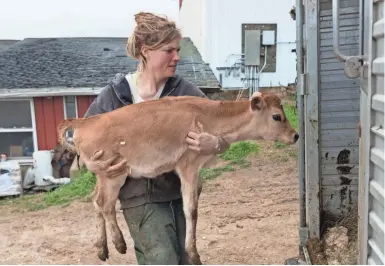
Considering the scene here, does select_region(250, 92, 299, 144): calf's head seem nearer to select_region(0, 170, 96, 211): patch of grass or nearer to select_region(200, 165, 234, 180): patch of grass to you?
select_region(200, 165, 234, 180): patch of grass

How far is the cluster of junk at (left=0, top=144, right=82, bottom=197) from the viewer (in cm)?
1178

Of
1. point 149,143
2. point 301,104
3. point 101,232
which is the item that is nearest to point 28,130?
point 301,104

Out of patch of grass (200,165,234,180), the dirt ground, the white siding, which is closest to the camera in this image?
the dirt ground

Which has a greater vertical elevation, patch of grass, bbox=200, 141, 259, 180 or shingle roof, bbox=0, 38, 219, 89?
shingle roof, bbox=0, 38, 219, 89

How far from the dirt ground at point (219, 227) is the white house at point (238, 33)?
871 centimetres

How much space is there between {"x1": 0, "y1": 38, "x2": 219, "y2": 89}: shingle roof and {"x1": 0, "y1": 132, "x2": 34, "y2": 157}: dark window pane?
1.52 meters

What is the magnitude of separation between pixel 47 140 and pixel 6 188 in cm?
246

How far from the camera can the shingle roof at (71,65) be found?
1377 centimetres

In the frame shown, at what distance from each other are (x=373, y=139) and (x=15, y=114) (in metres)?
13.4

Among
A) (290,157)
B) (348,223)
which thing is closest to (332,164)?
(348,223)

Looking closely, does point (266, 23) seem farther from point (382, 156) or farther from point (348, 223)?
point (382, 156)

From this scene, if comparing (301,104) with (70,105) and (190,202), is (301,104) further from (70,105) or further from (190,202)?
(70,105)

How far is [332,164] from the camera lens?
13.6 ft

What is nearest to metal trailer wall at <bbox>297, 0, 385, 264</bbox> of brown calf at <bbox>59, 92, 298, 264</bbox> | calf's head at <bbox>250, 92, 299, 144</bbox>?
calf's head at <bbox>250, 92, 299, 144</bbox>
